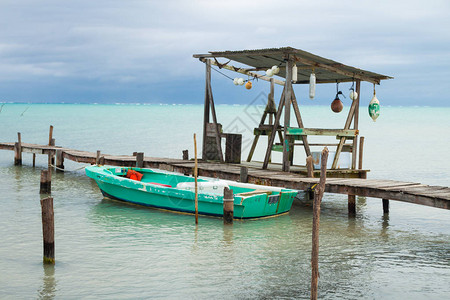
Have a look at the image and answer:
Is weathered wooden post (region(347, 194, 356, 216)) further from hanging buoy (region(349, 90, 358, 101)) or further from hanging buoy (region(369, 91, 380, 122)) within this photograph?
hanging buoy (region(349, 90, 358, 101))

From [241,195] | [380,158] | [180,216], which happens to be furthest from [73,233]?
[380,158]

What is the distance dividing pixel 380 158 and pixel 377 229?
88.4ft

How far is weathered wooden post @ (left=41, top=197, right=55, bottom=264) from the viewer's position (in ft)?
30.4

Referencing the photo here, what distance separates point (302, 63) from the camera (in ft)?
51.6

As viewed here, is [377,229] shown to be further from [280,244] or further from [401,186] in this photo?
[280,244]

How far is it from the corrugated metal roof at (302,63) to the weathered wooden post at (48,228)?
308 inches

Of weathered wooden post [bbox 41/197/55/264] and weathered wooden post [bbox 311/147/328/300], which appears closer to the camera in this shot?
weathered wooden post [bbox 311/147/328/300]

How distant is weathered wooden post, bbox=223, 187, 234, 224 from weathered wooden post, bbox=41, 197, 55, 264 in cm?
448

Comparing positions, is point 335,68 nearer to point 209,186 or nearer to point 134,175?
point 209,186

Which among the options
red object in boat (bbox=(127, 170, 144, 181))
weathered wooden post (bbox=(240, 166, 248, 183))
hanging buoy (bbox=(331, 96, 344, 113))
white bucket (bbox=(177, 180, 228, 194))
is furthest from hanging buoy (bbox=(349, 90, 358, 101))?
red object in boat (bbox=(127, 170, 144, 181))

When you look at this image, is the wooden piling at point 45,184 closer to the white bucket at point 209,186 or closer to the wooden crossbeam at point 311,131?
the white bucket at point 209,186

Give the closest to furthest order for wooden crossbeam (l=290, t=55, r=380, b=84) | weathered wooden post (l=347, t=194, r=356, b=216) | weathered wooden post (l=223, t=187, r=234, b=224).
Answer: weathered wooden post (l=223, t=187, r=234, b=224) < wooden crossbeam (l=290, t=55, r=380, b=84) < weathered wooden post (l=347, t=194, r=356, b=216)

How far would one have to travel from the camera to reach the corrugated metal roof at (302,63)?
48.7 feet

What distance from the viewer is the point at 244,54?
1523cm
